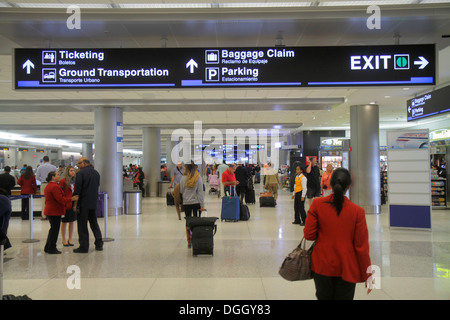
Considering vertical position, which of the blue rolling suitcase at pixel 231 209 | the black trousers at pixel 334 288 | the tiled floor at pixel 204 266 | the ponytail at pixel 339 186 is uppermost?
the ponytail at pixel 339 186

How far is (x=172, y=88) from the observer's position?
551cm

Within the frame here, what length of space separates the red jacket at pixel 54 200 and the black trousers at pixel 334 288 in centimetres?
568

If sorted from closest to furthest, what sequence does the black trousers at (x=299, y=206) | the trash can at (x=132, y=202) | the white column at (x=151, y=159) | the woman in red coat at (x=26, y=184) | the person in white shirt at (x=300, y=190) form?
the person in white shirt at (x=300, y=190)
the black trousers at (x=299, y=206)
the woman in red coat at (x=26, y=184)
the trash can at (x=132, y=202)
the white column at (x=151, y=159)

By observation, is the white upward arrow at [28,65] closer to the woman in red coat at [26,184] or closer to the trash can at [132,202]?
the woman in red coat at [26,184]

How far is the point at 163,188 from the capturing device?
20922 millimetres

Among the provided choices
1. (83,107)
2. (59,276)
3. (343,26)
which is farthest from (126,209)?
(343,26)

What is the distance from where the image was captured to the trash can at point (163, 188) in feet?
68.2

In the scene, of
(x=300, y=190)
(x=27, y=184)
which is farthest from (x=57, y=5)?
(x=27, y=184)

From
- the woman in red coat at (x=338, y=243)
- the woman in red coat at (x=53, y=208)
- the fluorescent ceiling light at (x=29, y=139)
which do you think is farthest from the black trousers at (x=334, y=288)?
the fluorescent ceiling light at (x=29, y=139)

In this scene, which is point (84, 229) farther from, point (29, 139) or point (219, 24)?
point (29, 139)

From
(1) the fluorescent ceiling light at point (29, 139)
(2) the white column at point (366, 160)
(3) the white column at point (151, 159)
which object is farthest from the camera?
(1) the fluorescent ceiling light at point (29, 139)

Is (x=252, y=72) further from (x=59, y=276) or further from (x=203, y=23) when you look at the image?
(x=59, y=276)

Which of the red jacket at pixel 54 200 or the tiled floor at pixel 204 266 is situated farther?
the red jacket at pixel 54 200

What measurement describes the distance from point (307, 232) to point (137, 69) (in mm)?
3622
